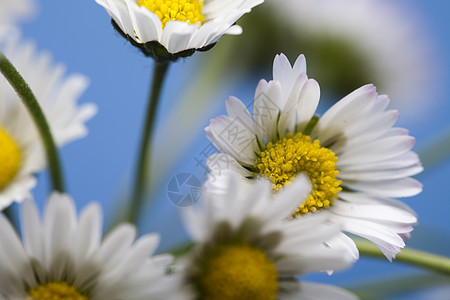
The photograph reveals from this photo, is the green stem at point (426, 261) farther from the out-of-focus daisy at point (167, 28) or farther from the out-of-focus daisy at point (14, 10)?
the out-of-focus daisy at point (14, 10)

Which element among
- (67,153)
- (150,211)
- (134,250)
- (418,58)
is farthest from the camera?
(67,153)

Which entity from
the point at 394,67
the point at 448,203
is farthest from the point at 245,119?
the point at 448,203

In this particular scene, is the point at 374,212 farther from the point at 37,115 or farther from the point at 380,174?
the point at 37,115

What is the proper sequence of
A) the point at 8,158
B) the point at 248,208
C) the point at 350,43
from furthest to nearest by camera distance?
the point at 350,43, the point at 8,158, the point at 248,208

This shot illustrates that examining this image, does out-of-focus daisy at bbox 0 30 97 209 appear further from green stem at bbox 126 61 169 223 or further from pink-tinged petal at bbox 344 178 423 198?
pink-tinged petal at bbox 344 178 423 198

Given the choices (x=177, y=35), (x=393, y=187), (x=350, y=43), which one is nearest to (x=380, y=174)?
(x=393, y=187)

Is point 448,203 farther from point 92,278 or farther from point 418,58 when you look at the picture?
point 92,278
